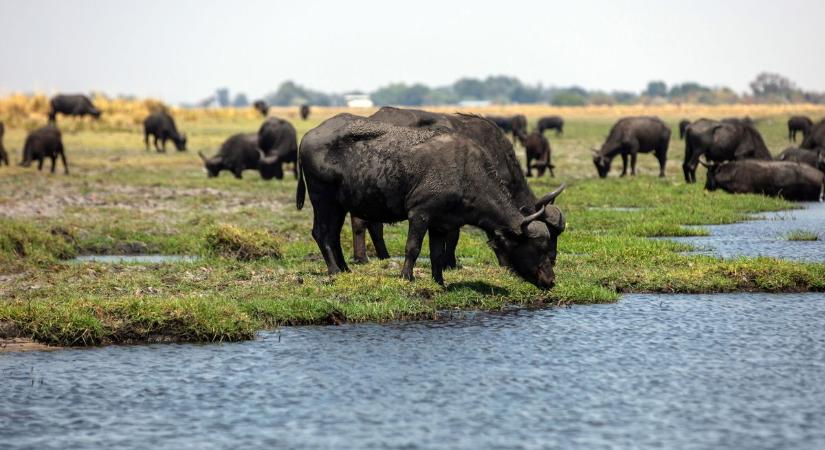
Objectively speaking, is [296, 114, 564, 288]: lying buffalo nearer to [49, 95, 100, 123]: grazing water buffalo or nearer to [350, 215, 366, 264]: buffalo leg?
[350, 215, 366, 264]: buffalo leg

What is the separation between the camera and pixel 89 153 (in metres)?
38.7

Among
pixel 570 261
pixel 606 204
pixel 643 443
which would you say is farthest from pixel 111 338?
pixel 606 204

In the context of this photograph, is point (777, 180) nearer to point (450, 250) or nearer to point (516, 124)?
point (450, 250)

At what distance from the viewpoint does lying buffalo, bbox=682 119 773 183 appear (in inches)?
1041

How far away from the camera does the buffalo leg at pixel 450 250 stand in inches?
518

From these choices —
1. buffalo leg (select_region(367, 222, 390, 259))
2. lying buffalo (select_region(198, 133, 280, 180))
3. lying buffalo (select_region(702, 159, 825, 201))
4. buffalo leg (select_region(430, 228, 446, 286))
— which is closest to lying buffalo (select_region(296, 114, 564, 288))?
buffalo leg (select_region(430, 228, 446, 286))

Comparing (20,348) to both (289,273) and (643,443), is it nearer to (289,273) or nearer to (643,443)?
(289,273)

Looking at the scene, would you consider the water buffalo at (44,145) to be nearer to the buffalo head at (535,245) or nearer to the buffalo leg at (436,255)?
the buffalo leg at (436,255)

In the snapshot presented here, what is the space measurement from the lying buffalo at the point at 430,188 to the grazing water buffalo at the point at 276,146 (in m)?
18.4

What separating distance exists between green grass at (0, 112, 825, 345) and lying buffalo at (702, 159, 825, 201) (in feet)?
2.43

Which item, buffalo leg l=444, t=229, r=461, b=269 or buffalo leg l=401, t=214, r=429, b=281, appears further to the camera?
buffalo leg l=444, t=229, r=461, b=269

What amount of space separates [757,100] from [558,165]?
152 meters

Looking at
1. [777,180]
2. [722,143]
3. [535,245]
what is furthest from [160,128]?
[535,245]

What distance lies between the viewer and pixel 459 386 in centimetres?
866
